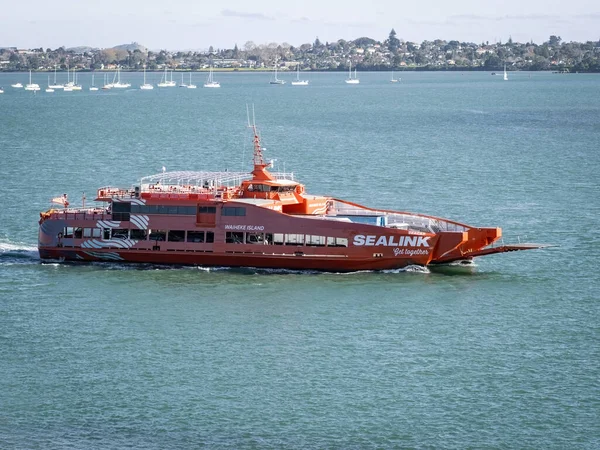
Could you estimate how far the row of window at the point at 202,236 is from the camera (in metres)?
58.2

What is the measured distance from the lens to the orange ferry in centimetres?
5791

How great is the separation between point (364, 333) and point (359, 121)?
11076 centimetres

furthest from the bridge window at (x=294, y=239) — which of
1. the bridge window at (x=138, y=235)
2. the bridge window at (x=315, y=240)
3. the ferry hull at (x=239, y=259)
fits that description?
the bridge window at (x=138, y=235)

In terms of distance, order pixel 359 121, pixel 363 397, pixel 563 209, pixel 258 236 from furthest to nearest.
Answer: pixel 359 121
pixel 563 209
pixel 258 236
pixel 363 397

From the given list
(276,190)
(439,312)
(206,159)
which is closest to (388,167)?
(206,159)

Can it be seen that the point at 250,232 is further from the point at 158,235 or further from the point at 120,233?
the point at 120,233

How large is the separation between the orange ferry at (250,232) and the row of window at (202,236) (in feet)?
0.16

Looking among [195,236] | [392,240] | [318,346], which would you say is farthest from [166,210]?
[318,346]

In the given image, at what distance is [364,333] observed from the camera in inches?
1898

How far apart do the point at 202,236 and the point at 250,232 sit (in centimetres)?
252

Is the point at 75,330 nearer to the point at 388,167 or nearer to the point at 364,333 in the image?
the point at 364,333

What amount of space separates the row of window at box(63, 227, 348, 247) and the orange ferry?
0.05m

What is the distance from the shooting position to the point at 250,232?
58750 mm

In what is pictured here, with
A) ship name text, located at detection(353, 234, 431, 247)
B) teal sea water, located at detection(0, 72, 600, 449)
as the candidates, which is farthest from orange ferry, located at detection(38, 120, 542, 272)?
teal sea water, located at detection(0, 72, 600, 449)
